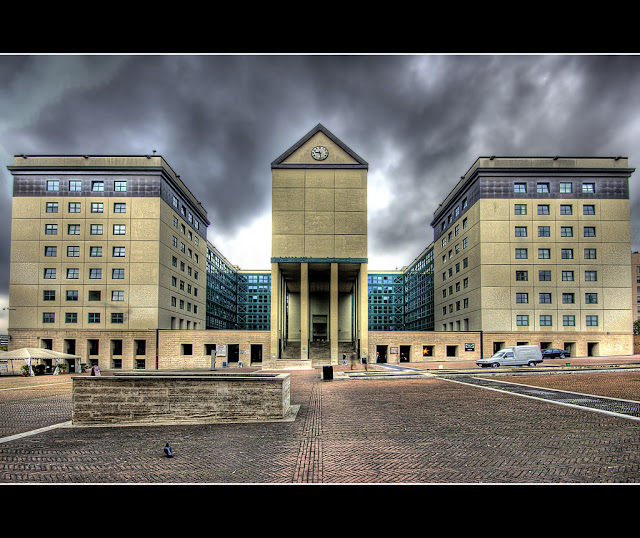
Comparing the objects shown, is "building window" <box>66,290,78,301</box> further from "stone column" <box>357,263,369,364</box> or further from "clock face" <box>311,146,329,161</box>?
"stone column" <box>357,263,369,364</box>

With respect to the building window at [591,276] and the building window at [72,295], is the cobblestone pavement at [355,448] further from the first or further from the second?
the building window at [591,276]

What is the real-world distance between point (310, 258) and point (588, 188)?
35.9 meters

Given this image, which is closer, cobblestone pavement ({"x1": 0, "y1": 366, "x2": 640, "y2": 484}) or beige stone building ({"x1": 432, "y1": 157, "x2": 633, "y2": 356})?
cobblestone pavement ({"x1": 0, "y1": 366, "x2": 640, "y2": 484})

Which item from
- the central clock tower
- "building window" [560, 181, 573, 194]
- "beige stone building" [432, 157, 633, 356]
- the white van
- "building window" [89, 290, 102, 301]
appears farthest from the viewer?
"building window" [560, 181, 573, 194]

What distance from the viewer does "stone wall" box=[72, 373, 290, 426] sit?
11.1m

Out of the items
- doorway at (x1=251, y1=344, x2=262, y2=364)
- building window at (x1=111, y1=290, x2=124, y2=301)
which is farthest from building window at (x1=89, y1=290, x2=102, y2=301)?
doorway at (x1=251, y1=344, x2=262, y2=364)

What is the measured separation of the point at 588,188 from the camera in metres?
50.9

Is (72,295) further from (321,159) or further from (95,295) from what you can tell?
(321,159)

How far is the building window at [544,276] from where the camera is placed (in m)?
50.1

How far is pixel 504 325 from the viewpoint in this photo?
49.5 meters

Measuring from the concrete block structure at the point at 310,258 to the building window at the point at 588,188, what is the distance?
0.14 meters

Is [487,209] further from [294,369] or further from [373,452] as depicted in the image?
[373,452]

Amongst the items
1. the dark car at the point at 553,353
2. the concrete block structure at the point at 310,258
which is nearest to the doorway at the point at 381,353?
the concrete block structure at the point at 310,258

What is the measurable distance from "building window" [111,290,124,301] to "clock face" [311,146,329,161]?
2779cm
